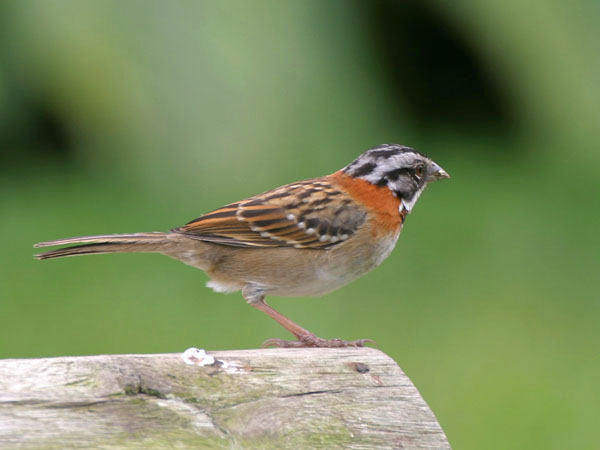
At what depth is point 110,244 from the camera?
4.32 metres

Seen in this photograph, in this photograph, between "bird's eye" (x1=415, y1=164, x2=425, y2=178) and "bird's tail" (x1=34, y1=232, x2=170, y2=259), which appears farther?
"bird's eye" (x1=415, y1=164, x2=425, y2=178)

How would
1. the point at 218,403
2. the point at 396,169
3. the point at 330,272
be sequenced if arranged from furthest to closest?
the point at 396,169 → the point at 330,272 → the point at 218,403

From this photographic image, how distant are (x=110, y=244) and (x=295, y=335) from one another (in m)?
0.88

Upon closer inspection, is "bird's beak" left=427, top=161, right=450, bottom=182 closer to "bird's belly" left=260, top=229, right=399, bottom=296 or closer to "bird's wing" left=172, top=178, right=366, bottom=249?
"bird's wing" left=172, top=178, right=366, bottom=249

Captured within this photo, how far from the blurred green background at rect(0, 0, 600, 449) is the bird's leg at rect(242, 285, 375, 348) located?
1611 millimetres

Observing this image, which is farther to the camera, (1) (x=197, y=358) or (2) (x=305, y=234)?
(2) (x=305, y=234)

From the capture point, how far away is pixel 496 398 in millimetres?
6207

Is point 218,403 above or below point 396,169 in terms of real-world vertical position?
below

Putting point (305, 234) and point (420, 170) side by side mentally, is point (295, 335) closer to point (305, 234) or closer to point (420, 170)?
point (305, 234)

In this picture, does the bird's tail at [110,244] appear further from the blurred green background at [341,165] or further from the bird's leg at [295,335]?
the blurred green background at [341,165]

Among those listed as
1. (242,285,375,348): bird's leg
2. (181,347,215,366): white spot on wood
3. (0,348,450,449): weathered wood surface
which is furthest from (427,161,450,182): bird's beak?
(181,347,215,366): white spot on wood

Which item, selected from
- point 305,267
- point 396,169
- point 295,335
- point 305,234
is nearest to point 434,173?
point 396,169

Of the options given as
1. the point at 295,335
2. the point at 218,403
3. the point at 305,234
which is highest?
the point at 305,234

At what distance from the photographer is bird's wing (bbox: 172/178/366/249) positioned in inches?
182
